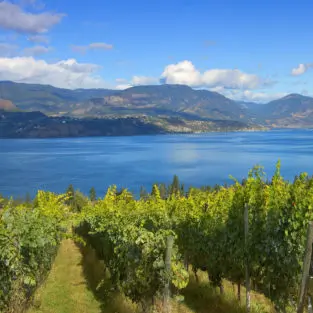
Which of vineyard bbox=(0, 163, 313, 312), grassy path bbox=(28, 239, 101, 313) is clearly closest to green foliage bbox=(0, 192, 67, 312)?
vineyard bbox=(0, 163, 313, 312)

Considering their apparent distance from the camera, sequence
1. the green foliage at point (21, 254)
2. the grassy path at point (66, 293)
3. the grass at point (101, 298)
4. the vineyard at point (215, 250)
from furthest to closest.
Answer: the grassy path at point (66, 293) < the grass at point (101, 298) < the green foliage at point (21, 254) < the vineyard at point (215, 250)

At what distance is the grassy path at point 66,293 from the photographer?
15.4 meters

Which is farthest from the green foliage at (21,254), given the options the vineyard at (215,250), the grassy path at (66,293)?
the grassy path at (66,293)

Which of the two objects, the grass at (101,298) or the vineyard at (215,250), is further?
the grass at (101,298)

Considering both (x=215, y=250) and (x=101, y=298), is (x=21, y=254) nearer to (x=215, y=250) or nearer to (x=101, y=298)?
(x=101, y=298)

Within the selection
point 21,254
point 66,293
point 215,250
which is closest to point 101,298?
point 66,293

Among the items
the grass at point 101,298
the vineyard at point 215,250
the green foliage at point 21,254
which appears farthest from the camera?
the grass at point 101,298

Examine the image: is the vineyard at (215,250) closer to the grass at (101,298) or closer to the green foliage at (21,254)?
the green foliage at (21,254)

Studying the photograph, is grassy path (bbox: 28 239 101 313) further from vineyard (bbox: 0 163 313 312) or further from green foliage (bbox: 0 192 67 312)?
green foliage (bbox: 0 192 67 312)

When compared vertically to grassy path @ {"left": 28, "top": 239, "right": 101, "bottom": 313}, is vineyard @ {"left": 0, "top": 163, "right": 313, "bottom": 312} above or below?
above

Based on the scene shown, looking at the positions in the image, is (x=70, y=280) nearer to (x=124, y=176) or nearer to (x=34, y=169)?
(x=124, y=176)

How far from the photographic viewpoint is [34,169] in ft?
531

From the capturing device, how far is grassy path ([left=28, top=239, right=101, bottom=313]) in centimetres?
1541

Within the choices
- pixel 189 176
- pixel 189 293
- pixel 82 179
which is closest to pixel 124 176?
pixel 82 179
